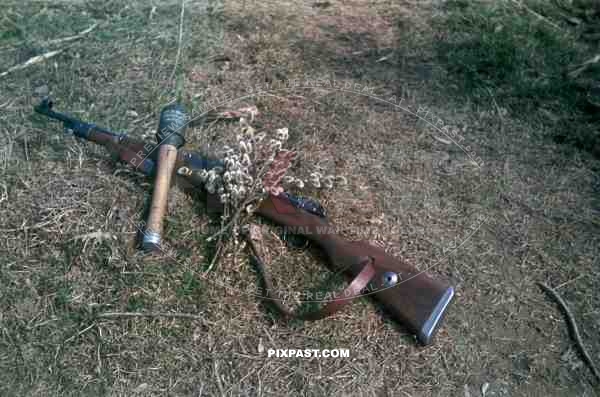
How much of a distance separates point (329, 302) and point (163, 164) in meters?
1.14

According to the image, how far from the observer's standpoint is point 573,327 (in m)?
2.52

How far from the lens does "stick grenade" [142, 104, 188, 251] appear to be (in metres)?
2.70

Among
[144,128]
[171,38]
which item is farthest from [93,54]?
[144,128]

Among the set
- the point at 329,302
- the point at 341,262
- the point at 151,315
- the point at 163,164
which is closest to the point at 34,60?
the point at 163,164

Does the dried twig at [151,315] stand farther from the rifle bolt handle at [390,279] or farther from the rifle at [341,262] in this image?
the rifle bolt handle at [390,279]

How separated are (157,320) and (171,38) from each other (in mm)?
2341

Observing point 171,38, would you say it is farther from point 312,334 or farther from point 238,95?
point 312,334

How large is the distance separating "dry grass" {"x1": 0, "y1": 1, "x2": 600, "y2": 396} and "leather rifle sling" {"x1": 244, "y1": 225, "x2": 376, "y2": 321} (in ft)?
0.26

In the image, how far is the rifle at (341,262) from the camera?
7.84ft

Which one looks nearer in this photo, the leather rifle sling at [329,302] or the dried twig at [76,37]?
the leather rifle sling at [329,302]

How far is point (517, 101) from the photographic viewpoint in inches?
141

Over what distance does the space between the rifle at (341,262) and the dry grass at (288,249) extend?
0.34 feet
